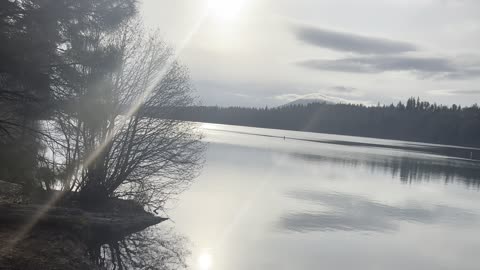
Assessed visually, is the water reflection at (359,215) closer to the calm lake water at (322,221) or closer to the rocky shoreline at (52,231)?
the calm lake water at (322,221)

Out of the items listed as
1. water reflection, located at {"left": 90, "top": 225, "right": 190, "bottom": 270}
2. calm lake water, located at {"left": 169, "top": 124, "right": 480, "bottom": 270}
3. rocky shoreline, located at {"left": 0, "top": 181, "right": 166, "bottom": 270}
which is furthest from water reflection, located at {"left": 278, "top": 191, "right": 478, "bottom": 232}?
rocky shoreline, located at {"left": 0, "top": 181, "right": 166, "bottom": 270}

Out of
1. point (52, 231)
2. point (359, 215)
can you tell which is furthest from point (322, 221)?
point (52, 231)

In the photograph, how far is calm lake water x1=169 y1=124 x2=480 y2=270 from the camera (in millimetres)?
19562

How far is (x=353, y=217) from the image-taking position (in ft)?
97.1

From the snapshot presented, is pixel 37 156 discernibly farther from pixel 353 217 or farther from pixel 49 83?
pixel 353 217

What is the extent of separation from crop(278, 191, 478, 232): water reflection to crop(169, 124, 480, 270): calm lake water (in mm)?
77

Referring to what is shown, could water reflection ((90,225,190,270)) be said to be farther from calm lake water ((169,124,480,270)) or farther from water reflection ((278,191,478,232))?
water reflection ((278,191,478,232))

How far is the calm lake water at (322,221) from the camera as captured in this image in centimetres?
1956

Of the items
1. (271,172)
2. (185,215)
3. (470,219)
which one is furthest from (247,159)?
(185,215)

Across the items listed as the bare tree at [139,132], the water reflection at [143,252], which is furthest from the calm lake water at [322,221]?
the bare tree at [139,132]

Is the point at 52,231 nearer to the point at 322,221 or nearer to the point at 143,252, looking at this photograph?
the point at 143,252

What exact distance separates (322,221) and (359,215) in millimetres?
4874

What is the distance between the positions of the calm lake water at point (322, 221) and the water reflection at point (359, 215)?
8 cm

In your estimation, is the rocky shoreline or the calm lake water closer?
the rocky shoreline
